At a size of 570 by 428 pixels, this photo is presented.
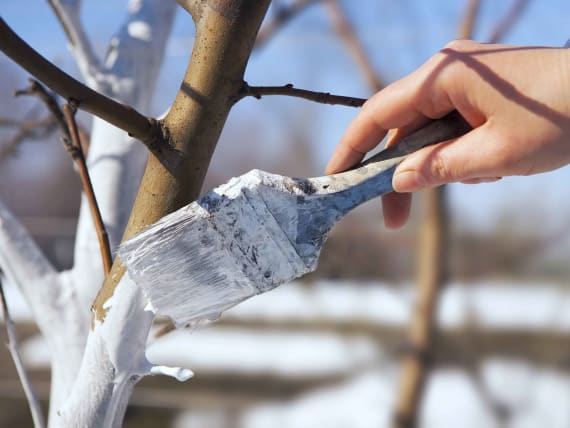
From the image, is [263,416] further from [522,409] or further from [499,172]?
[499,172]

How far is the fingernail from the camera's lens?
33 centimetres

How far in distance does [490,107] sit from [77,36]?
1.41 ft

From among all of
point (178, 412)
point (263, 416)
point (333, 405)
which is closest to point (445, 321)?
point (333, 405)

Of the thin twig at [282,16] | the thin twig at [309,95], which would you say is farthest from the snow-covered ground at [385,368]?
the thin twig at [309,95]

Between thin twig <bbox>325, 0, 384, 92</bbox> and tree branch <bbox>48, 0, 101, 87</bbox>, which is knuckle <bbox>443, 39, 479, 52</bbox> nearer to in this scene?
tree branch <bbox>48, 0, 101, 87</bbox>

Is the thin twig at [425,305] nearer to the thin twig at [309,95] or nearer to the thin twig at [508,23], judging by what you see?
the thin twig at [508,23]

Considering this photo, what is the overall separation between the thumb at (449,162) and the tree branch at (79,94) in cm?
13

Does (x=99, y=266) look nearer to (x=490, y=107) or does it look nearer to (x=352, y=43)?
(x=490, y=107)

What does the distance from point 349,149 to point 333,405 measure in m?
1.73

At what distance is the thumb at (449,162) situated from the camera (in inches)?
12.8

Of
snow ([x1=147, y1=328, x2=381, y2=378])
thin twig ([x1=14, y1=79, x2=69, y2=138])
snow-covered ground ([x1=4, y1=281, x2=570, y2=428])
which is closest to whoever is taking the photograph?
thin twig ([x1=14, y1=79, x2=69, y2=138])

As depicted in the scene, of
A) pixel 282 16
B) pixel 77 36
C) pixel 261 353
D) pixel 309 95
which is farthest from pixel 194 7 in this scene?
pixel 261 353

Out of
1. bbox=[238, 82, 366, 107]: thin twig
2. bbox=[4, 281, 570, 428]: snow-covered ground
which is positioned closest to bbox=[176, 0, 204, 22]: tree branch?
bbox=[238, 82, 366, 107]: thin twig

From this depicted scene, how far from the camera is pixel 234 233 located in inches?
12.1
